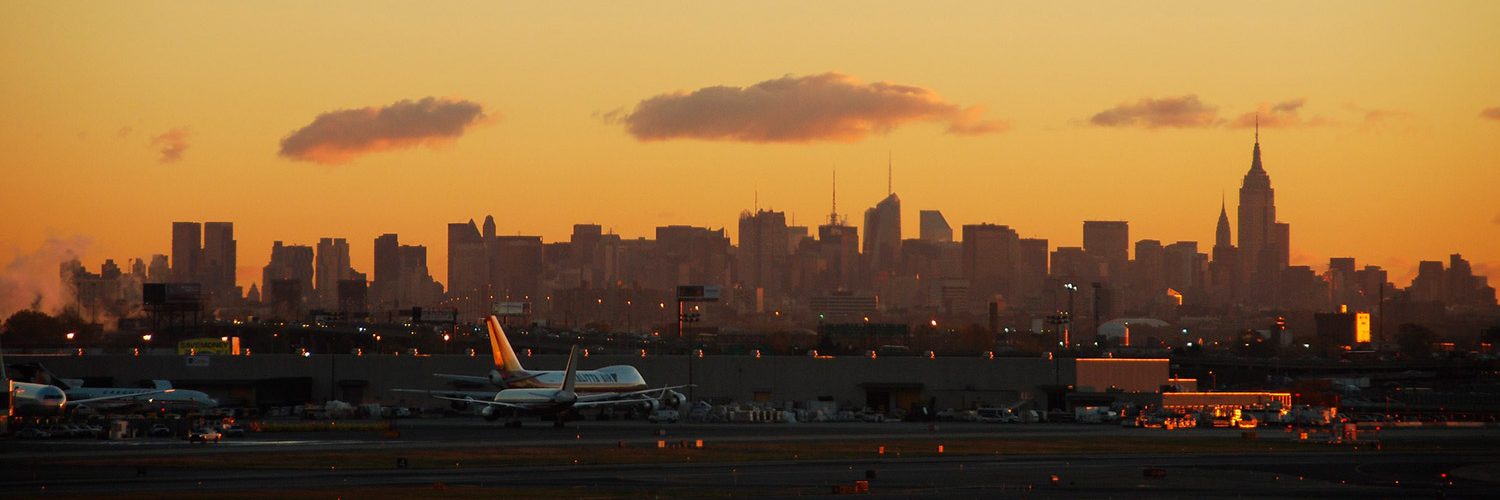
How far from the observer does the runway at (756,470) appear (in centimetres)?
5141

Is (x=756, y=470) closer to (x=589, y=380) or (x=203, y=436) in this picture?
(x=203, y=436)

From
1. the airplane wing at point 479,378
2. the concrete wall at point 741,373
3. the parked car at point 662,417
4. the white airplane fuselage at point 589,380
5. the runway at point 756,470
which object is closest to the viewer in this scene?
the runway at point 756,470

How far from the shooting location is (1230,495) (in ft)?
162

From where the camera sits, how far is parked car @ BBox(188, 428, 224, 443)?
7588 cm

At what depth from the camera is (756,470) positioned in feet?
196

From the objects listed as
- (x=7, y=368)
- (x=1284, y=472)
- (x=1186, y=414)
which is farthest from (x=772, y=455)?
(x=7, y=368)

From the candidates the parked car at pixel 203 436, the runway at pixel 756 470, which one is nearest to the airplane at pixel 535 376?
the runway at pixel 756 470

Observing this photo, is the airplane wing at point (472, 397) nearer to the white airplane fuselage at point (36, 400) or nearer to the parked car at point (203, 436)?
the white airplane fuselage at point (36, 400)

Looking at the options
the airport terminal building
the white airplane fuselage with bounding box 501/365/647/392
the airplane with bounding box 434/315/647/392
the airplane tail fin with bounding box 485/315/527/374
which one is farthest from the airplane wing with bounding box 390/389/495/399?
the airport terminal building

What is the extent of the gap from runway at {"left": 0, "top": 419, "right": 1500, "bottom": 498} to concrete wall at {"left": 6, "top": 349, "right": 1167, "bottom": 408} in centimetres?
4514

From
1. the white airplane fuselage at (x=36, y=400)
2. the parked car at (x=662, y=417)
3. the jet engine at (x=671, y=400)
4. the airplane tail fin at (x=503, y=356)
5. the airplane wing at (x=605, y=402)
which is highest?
the airplane tail fin at (x=503, y=356)

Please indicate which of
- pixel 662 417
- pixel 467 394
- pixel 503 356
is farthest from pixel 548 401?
pixel 467 394

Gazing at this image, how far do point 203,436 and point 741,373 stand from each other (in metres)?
62.1

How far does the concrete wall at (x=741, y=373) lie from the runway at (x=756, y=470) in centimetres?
4514
